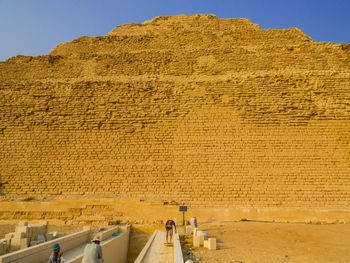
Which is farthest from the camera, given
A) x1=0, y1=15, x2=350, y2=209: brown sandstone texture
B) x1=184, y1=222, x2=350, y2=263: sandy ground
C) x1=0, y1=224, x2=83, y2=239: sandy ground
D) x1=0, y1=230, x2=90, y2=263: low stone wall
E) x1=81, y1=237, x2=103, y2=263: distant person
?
x1=0, y1=15, x2=350, y2=209: brown sandstone texture

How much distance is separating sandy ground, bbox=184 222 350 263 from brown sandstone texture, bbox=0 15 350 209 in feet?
6.26

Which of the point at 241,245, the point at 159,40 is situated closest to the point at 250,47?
the point at 159,40

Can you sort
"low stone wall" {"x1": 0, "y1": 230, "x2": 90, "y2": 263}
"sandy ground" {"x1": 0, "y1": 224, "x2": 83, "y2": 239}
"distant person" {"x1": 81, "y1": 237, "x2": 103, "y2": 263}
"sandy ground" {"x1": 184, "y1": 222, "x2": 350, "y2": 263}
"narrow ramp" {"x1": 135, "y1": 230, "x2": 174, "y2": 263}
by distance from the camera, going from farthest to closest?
"sandy ground" {"x1": 0, "y1": 224, "x2": 83, "y2": 239}, "narrow ramp" {"x1": 135, "y1": 230, "x2": 174, "y2": 263}, "sandy ground" {"x1": 184, "y1": 222, "x2": 350, "y2": 263}, "low stone wall" {"x1": 0, "y1": 230, "x2": 90, "y2": 263}, "distant person" {"x1": 81, "y1": 237, "x2": 103, "y2": 263}

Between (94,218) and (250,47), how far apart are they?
8.96 metres

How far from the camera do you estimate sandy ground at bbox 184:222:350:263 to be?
4594mm

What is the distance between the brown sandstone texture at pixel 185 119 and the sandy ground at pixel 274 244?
1.91 metres

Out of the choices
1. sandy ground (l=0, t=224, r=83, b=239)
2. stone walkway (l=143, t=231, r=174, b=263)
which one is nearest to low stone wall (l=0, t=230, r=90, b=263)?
stone walkway (l=143, t=231, r=174, b=263)

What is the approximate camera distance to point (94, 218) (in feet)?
30.1

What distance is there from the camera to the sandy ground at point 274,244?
4594 millimetres

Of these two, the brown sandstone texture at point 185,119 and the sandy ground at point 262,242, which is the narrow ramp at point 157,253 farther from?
the brown sandstone texture at point 185,119

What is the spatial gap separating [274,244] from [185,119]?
6.16 m

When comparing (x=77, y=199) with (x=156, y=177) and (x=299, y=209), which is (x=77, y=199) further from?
(x=299, y=209)

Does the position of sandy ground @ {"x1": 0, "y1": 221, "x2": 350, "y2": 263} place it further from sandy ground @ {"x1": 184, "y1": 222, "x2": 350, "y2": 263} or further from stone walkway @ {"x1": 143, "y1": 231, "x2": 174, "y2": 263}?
stone walkway @ {"x1": 143, "y1": 231, "x2": 174, "y2": 263}

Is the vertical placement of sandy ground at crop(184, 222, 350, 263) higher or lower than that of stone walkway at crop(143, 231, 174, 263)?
higher
